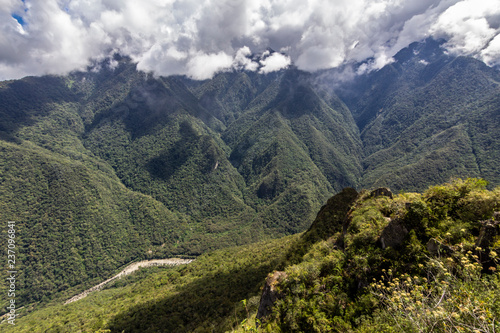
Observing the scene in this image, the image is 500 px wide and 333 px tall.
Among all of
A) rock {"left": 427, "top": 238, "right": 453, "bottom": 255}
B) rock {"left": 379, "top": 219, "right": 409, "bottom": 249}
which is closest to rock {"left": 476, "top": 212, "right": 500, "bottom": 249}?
rock {"left": 427, "top": 238, "right": 453, "bottom": 255}

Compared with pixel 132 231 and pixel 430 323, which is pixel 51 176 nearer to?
pixel 132 231

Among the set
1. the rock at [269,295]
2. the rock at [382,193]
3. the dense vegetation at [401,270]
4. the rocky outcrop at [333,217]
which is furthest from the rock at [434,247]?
the rocky outcrop at [333,217]

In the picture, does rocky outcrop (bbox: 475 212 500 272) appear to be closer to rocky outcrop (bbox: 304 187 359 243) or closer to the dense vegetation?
the dense vegetation

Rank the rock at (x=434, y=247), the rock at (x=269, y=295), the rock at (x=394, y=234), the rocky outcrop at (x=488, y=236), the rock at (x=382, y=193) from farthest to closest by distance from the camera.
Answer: the rock at (x=382, y=193)
the rock at (x=269, y=295)
the rock at (x=394, y=234)
the rock at (x=434, y=247)
the rocky outcrop at (x=488, y=236)

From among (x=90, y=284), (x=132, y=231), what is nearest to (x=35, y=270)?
(x=90, y=284)

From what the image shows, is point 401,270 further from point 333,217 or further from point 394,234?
point 333,217

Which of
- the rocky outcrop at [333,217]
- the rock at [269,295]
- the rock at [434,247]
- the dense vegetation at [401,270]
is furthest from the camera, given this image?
the rocky outcrop at [333,217]

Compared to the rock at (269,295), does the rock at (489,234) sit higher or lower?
higher

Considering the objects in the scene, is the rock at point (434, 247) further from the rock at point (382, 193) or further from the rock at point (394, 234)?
the rock at point (382, 193)

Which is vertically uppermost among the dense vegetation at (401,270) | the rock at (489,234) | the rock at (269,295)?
the rock at (489,234)

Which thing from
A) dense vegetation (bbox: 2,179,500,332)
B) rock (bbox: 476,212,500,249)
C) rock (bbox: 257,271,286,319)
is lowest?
rock (bbox: 257,271,286,319)
